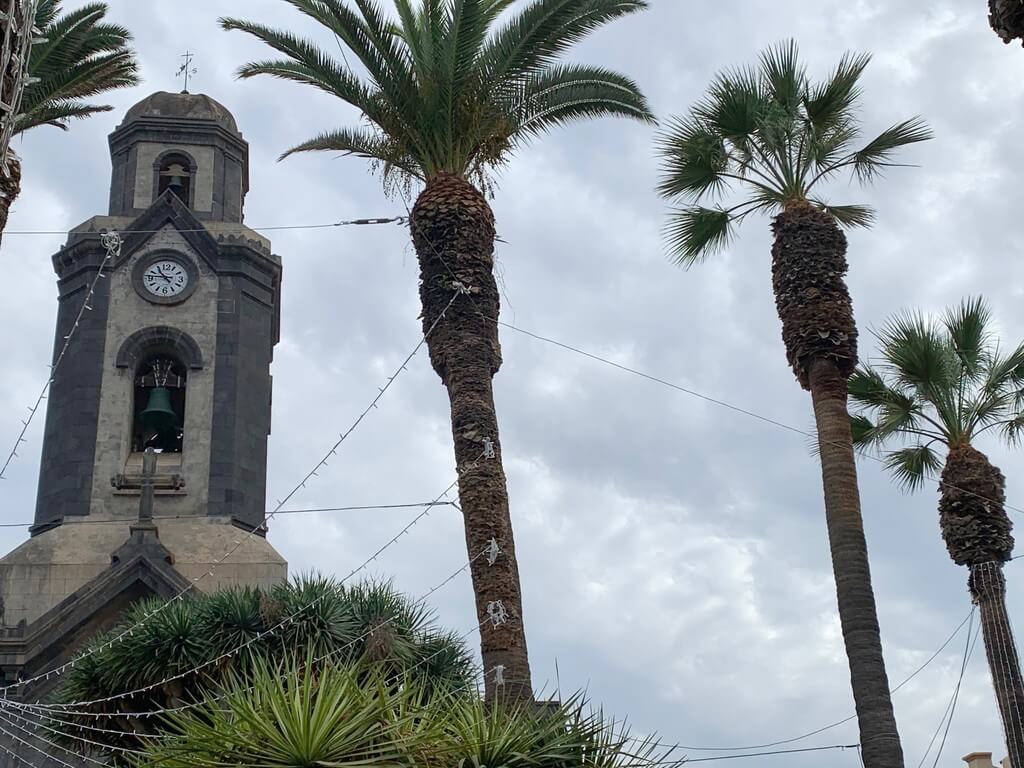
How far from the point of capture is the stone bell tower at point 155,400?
3200 cm

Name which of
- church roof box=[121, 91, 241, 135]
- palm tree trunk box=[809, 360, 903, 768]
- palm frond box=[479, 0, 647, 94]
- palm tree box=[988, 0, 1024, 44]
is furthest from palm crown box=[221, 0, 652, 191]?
church roof box=[121, 91, 241, 135]

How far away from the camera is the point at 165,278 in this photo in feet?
120

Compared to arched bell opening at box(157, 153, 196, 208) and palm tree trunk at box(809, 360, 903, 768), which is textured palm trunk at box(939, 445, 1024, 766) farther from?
arched bell opening at box(157, 153, 196, 208)

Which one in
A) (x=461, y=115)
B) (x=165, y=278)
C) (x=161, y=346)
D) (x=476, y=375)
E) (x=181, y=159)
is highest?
(x=181, y=159)

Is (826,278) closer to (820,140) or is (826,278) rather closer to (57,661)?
(820,140)

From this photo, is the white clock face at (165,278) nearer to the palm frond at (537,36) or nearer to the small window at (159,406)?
the small window at (159,406)

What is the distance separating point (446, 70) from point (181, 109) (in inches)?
795

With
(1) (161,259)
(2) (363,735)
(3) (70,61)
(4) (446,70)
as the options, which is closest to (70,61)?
(3) (70,61)

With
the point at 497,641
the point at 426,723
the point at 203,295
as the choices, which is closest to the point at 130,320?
the point at 203,295

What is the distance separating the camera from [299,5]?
2094 cm

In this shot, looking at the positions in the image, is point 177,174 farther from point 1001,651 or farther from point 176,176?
point 1001,651

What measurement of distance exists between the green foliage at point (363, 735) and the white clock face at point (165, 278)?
23.6m

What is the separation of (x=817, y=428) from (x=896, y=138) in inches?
194

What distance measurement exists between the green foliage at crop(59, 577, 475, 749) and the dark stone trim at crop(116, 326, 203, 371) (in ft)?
44.2
